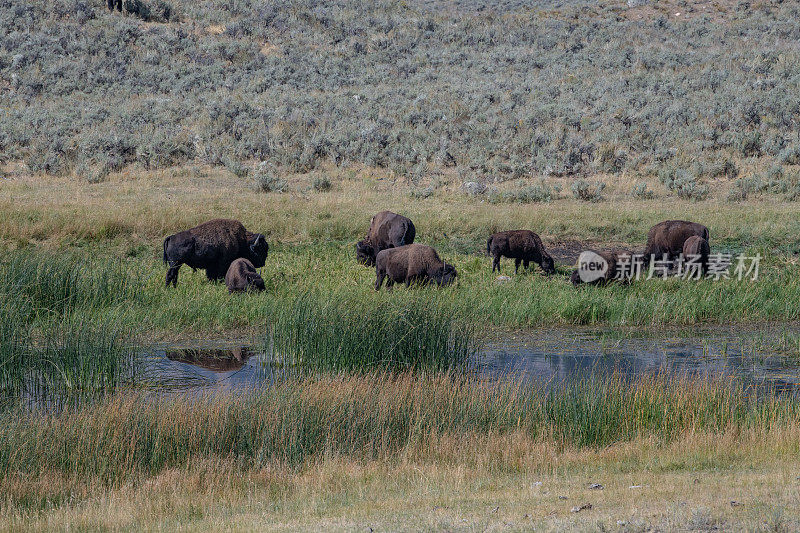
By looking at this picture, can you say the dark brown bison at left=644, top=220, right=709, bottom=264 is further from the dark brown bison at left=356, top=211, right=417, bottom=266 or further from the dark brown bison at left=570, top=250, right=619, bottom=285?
the dark brown bison at left=356, top=211, right=417, bottom=266

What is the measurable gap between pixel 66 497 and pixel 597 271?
1126 centimetres

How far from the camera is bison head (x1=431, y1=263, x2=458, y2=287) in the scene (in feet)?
50.9

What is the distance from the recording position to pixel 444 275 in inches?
617

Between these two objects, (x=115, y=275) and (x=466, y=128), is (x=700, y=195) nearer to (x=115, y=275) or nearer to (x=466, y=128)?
(x=466, y=128)

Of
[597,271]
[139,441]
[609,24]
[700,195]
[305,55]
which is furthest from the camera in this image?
[609,24]

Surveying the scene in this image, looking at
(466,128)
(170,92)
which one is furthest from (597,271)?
(170,92)

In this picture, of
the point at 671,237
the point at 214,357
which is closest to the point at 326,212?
the point at 671,237

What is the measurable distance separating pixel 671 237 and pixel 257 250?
845 centimetres

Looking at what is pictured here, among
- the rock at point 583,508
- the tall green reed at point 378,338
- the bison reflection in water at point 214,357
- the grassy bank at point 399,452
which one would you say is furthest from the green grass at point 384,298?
the rock at point 583,508

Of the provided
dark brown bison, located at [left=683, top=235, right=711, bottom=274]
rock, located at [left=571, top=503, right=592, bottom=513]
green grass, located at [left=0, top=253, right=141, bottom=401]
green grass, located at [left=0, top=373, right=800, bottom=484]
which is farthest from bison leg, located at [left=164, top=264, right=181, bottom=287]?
rock, located at [left=571, top=503, right=592, bottom=513]

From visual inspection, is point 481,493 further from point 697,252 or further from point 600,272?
point 697,252

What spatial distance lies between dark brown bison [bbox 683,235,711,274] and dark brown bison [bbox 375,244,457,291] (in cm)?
495

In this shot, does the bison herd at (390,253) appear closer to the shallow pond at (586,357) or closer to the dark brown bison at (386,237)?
the dark brown bison at (386,237)

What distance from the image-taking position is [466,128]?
36.9 meters
